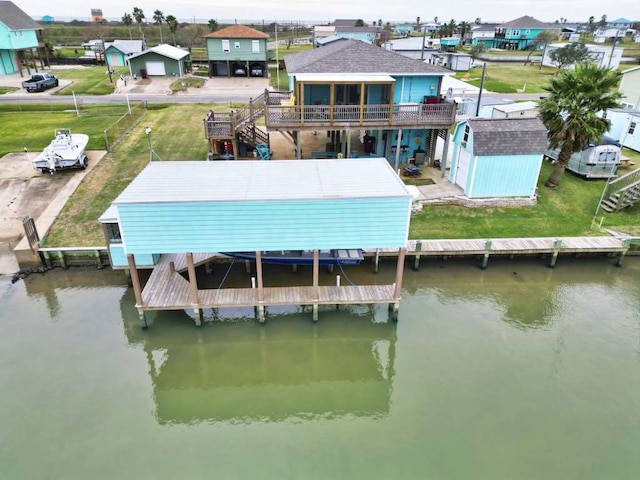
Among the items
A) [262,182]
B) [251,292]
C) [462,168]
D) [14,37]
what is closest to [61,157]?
[262,182]

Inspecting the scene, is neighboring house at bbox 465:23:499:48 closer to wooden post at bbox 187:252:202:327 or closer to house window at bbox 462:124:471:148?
house window at bbox 462:124:471:148

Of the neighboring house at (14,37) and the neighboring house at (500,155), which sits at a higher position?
the neighboring house at (14,37)

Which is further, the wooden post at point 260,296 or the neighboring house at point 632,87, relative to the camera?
the neighboring house at point 632,87

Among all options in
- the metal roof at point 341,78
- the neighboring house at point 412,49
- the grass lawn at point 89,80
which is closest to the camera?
the metal roof at point 341,78

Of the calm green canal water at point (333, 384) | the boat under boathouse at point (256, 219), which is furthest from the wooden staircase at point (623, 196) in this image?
the boat under boathouse at point (256, 219)

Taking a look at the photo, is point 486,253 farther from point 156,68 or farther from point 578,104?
point 156,68

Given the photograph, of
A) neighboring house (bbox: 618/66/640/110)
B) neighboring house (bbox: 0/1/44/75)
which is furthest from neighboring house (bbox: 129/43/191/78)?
neighboring house (bbox: 618/66/640/110)

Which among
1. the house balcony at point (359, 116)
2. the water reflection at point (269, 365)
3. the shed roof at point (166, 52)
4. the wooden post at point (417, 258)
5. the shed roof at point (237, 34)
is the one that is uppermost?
the shed roof at point (237, 34)

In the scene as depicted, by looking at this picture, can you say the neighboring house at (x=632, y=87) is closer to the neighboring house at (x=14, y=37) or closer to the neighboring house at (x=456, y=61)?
the neighboring house at (x=456, y=61)
